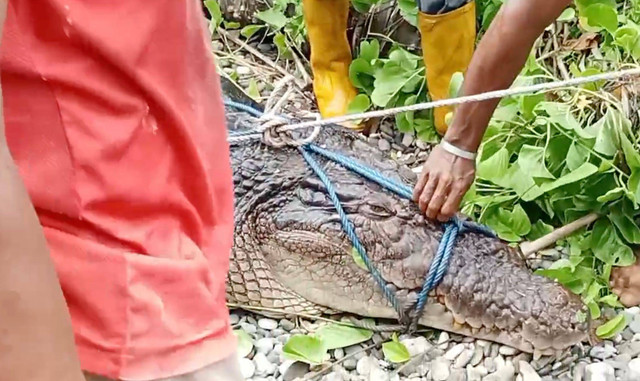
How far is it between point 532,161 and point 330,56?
0.68m

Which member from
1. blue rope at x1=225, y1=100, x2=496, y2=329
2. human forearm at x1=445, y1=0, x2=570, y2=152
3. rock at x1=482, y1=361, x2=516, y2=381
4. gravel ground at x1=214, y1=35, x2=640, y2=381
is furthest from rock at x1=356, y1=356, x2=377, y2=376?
human forearm at x1=445, y1=0, x2=570, y2=152

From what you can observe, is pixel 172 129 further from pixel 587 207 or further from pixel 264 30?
pixel 264 30

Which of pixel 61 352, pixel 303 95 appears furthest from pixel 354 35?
pixel 61 352

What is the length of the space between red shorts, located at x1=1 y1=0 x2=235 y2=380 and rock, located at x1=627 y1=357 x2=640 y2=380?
104 cm

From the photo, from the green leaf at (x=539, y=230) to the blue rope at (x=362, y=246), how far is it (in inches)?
5.2

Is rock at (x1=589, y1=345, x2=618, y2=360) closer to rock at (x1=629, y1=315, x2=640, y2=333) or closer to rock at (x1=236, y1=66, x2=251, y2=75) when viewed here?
rock at (x1=629, y1=315, x2=640, y2=333)

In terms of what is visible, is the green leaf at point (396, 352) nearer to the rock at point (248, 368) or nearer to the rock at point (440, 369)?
the rock at point (440, 369)

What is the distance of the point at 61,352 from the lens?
1.70ft

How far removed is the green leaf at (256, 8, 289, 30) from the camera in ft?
8.60

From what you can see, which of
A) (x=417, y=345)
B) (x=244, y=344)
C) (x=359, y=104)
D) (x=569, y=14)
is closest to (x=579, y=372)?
(x=417, y=345)

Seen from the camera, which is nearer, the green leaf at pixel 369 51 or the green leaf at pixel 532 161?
the green leaf at pixel 532 161

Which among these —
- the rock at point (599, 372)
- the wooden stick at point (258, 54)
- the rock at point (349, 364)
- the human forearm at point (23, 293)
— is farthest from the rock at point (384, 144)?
the human forearm at point (23, 293)

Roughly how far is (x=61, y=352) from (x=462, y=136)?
1241mm

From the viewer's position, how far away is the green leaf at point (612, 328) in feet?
5.50
